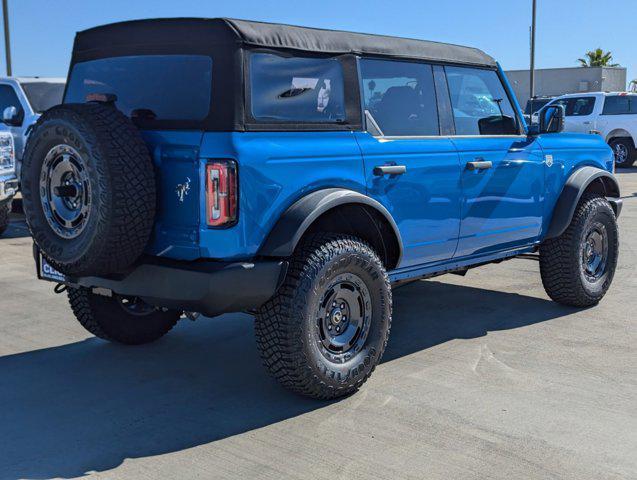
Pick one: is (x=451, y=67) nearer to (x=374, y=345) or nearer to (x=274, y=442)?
(x=374, y=345)

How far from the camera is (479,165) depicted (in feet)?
17.5

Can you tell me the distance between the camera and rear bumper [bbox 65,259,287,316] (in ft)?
12.8

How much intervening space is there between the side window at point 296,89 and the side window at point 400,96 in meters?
0.26

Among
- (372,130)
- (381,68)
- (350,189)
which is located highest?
(381,68)

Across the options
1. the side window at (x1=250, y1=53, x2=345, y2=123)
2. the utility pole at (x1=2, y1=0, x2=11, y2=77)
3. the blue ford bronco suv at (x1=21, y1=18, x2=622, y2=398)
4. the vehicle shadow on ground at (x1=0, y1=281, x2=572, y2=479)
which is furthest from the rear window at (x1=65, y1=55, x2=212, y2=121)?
the utility pole at (x1=2, y1=0, x2=11, y2=77)

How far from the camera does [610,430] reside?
3.96 meters

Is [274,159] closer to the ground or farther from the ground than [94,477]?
farther from the ground

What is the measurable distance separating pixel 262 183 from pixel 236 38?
0.71m

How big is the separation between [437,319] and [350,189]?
1.93 metres

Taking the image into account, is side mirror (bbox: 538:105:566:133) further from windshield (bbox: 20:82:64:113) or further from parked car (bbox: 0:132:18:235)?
windshield (bbox: 20:82:64:113)

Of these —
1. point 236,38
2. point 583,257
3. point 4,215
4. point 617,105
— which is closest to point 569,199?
point 583,257

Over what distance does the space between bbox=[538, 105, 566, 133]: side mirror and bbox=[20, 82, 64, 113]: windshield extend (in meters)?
7.95

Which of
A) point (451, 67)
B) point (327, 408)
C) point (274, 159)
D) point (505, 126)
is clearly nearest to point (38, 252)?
point (274, 159)

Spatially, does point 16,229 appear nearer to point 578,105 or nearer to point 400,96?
point 400,96
